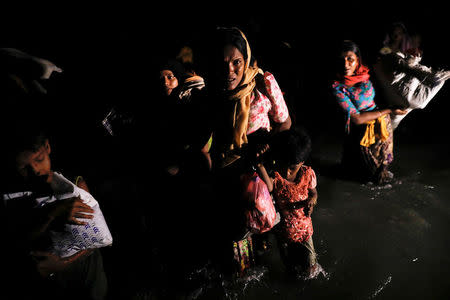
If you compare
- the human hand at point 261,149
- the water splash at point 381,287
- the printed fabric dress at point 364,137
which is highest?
the human hand at point 261,149

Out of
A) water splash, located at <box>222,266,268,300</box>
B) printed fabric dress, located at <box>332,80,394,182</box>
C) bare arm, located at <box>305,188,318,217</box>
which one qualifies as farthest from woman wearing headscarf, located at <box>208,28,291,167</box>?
water splash, located at <box>222,266,268,300</box>

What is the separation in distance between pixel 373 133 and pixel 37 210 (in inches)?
138

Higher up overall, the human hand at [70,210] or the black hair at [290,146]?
the black hair at [290,146]

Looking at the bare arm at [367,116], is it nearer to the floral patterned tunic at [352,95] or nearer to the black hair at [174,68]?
the floral patterned tunic at [352,95]

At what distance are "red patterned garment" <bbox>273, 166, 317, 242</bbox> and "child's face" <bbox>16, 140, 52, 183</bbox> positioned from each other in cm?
172

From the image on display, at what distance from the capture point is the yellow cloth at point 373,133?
3145mm

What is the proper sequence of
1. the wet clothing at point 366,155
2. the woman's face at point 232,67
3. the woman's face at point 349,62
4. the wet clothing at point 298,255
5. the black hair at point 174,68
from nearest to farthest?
the woman's face at point 232,67
the wet clothing at point 298,255
the black hair at point 174,68
the woman's face at point 349,62
the wet clothing at point 366,155

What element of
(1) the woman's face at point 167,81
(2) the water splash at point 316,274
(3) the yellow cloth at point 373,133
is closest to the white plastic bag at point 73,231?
(1) the woman's face at point 167,81

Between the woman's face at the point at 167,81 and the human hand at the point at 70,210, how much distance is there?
1.29 meters

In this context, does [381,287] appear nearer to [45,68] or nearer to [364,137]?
[364,137]

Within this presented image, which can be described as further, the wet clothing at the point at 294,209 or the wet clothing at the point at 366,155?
the wet clothing at the point at 366,155

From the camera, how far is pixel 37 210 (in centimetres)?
160

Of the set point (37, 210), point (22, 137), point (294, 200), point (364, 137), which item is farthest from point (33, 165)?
point (364, 137)

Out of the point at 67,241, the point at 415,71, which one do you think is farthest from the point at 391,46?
the point at 67,241
